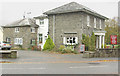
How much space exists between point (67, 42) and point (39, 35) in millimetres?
9274

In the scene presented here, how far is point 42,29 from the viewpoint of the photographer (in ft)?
105

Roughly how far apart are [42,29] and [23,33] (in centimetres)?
409

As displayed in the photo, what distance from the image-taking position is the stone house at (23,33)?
32.6 meters

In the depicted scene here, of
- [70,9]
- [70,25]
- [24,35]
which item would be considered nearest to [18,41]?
[24,35]

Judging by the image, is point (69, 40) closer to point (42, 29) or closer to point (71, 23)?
point (71, 23)

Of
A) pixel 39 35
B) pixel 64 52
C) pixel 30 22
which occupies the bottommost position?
pixel 64 52

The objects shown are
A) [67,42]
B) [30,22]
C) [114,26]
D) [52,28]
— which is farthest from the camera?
[114,26]

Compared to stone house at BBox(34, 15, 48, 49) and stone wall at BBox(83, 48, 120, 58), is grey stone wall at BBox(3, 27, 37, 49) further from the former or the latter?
stone wall at BBox(83, 48, 120, 58)

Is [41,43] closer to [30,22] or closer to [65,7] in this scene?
[30,22]

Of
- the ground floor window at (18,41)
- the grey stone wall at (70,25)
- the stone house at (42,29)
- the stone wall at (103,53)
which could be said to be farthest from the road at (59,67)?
the ground floor window at (18,41)

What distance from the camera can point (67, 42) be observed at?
25.5 metres

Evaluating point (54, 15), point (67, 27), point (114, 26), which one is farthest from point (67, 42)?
point (114, 26)

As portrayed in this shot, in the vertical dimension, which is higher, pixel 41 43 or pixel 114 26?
pixel 114 26

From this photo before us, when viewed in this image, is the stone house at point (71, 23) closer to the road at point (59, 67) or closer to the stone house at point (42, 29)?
the stone house at point (42, 29)
